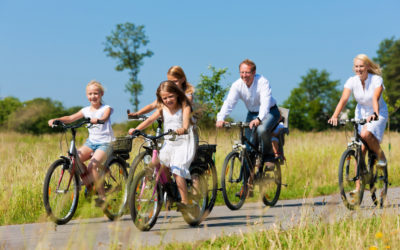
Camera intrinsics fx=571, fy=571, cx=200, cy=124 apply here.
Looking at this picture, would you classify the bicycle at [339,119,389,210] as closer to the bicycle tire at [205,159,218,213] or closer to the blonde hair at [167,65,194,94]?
the bicycle tire at [205,159,218,213]

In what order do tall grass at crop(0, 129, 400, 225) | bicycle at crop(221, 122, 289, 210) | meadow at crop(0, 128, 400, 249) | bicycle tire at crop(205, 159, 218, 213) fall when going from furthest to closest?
1. bicycle at crop(221, 122, 289, 210)
2. tall grass at crop(0, 129, 400, 225)
3. bicycle tire at crop(205, 159, 218, 213)
4. meadow at crop(0, 128, 400, 249)

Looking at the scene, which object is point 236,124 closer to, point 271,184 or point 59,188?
point 271,184

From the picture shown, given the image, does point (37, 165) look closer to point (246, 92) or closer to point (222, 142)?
point (246, 92)

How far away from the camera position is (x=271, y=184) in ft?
29.6

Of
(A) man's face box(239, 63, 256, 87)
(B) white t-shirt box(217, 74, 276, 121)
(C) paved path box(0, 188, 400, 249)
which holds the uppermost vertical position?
(A) man's face box(239, 63, 256, 87)

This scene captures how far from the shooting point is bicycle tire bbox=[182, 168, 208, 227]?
666 centimetres

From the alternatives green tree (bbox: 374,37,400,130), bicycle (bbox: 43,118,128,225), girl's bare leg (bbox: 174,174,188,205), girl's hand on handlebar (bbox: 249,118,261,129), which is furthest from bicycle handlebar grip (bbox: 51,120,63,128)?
green tree (bbox: 374,37,400,130)

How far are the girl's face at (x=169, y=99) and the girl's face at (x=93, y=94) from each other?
4.52 feet

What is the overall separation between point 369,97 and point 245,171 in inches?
84.9

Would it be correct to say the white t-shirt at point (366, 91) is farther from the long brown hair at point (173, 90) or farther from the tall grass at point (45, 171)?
the long brown hair at point (173, 90)

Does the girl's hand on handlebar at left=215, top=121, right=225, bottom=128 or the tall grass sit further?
the girl's hand on handlebar at left=215, top=121, right=225, bottom=128

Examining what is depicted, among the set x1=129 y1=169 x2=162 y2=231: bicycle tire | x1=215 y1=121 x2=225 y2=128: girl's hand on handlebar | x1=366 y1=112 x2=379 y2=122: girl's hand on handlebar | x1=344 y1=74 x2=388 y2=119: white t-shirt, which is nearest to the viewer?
x1=129 y1=169 x2=162 y2=231: bicycle tire

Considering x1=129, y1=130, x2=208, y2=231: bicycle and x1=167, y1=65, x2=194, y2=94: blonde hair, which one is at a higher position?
x1=167, y1=65, x2=194, y2=94: blonde hair

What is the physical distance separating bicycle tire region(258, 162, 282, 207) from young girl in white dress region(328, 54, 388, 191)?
1303mm
